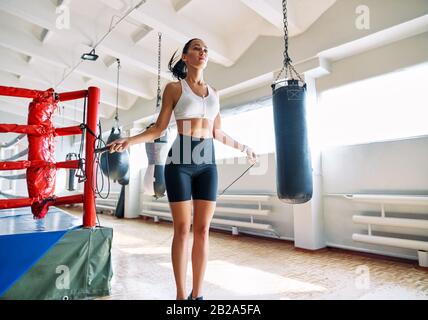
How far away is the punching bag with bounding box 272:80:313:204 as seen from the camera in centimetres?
193

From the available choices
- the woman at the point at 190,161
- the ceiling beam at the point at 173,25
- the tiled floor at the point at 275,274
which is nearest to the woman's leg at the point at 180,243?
the woman at the point at 190,161

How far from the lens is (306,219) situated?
3486 mm

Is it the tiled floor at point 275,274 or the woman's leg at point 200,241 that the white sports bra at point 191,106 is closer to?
the woman's leg at point 200,241

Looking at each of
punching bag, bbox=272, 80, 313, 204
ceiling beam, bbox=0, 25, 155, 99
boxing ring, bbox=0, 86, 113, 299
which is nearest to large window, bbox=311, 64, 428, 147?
punching bag, bbox=272, 80, 313, 204

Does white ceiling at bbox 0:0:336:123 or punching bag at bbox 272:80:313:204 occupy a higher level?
white ceiling at bbox 0:0:336:123

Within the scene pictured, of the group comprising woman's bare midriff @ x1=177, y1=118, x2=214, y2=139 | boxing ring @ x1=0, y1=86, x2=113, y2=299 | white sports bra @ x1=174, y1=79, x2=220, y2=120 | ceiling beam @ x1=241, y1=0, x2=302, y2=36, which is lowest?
boxing ring @ x1=0, y1=86, x2=113, y2=299

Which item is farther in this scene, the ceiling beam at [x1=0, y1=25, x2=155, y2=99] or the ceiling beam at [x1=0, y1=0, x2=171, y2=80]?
the ceiling beam at [x1=0, y1=25, x2=155, y2=99]

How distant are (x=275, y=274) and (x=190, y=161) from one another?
1.56m

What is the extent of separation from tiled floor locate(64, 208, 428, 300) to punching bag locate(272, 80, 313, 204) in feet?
2.40

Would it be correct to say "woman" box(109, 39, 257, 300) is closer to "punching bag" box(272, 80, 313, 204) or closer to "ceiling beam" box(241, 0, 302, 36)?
"punching bag" box(272, 80, 313, 204)

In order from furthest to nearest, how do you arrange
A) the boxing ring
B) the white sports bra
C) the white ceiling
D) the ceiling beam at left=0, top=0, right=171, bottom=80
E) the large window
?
the ceiling beam at left=0, top=0, right=171, bottom=80
the white ceiling
the large window
the boxing ring
the white sports bra

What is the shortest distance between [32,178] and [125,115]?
19.8 ft
